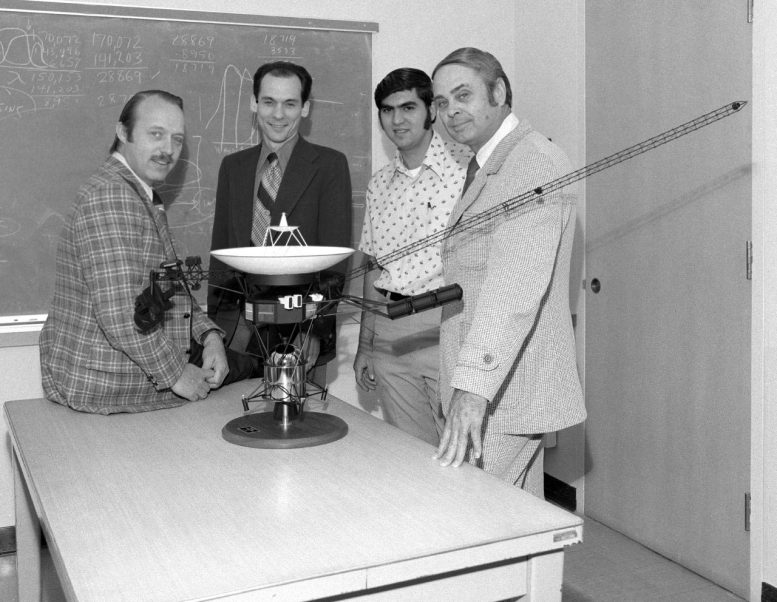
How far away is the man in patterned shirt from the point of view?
→ 9.11 ft

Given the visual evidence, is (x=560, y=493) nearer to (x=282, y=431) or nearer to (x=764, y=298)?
(x=764, y=298)

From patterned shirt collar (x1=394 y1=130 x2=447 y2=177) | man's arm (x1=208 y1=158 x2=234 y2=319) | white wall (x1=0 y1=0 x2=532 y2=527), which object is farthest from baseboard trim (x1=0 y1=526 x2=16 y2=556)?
patterned shirt collar (x1=394 y1=130 x2=447 y2=177)

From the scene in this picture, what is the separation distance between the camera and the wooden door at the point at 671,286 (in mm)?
2643

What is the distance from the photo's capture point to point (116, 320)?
78.8 inches

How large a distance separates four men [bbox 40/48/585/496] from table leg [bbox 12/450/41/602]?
402mm

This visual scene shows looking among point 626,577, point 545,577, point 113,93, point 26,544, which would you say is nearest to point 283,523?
point 545,577

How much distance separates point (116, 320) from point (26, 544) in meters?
0.84

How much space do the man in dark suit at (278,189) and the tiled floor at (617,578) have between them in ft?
3.66

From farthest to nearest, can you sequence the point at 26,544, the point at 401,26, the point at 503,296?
1. the point at 401,26
2. the point at 26,544
3. the point at 503,296

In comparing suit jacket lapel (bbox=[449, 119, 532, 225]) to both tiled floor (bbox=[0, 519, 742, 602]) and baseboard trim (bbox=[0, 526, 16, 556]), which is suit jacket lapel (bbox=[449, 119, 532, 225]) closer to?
tiled floor (bbox=[0, 519, 742, 602])

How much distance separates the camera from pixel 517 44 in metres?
3.74

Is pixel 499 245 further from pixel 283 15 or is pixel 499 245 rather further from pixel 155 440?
pixel 283 15

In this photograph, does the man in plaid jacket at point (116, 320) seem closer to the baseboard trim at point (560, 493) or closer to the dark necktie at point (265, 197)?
the dark necktie at point (265, 197)

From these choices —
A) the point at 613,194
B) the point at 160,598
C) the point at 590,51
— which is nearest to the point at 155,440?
the point at 160,598
